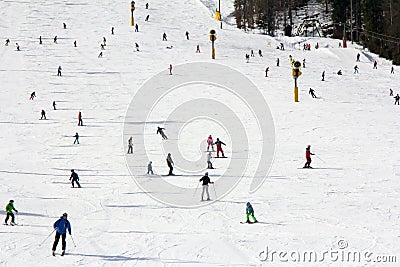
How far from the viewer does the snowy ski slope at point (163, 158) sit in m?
14.3

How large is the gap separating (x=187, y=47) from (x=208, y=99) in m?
16.7

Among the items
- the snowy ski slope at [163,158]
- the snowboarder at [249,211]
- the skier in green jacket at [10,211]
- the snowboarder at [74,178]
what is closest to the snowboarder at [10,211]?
the skier in green jacket at [10,211]

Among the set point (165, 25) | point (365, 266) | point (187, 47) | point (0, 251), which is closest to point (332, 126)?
point (365, 266)

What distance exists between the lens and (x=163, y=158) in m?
25.7

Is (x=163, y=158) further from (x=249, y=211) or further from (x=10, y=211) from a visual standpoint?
(x=10, y=211)

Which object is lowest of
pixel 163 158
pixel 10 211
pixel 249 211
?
pixel 163 158

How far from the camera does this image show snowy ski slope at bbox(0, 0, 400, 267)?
14.3 m

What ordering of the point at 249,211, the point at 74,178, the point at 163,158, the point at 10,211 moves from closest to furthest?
the point at 249,211
the point at 10,211
the point at 74,178
the point at 163,158

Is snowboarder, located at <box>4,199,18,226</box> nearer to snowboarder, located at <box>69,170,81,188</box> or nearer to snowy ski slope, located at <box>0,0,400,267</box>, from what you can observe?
snowy ski slope, located at <box>0,0,400,267</box>

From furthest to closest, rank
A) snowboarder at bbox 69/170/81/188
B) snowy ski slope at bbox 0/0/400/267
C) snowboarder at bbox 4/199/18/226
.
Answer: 1. snowboarder at bbox 69/170/81/188
2. snowboarder at bbox 4/199/18/226
3. snowy ski slope at bbox 0/0/400/267

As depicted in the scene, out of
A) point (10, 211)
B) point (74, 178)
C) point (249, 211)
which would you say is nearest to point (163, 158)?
point (74, 178)

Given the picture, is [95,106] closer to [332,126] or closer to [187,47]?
[332,126]

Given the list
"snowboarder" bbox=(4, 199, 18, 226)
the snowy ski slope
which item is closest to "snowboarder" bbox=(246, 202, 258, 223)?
the snowy ski slope

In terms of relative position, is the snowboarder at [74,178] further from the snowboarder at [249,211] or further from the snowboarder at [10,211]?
the snowboarder at [249,211]
